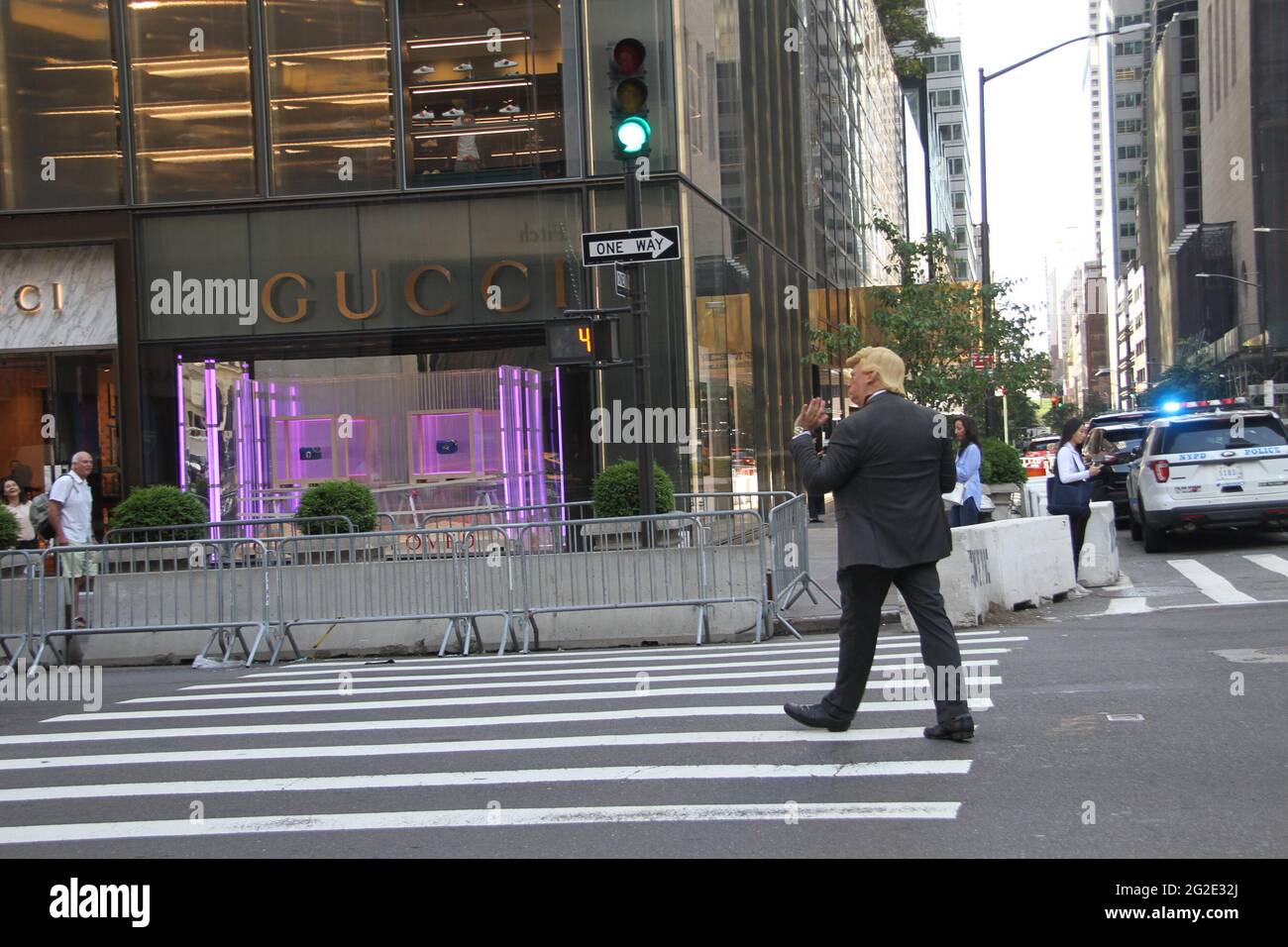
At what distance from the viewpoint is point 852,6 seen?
160 ft

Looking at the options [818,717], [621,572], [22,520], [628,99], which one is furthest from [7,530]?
[818,717]

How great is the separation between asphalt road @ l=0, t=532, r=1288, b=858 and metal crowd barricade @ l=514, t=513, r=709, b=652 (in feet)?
5.92

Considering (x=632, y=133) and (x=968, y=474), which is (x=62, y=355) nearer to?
(x=632, y=133)

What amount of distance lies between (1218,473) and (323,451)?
13410 mm

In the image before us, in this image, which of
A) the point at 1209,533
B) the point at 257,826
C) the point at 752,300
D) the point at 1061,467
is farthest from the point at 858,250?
the point at 257,826

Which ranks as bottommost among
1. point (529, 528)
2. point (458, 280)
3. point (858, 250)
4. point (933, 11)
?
point (529, 528)

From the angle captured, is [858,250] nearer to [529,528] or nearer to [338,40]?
[338,40]

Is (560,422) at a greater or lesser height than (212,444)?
greater

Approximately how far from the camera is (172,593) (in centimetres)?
1381

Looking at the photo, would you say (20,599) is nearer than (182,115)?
Yes

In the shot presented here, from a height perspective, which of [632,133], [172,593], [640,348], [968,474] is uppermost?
[632,133]

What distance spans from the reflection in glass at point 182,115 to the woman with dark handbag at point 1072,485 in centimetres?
1370
